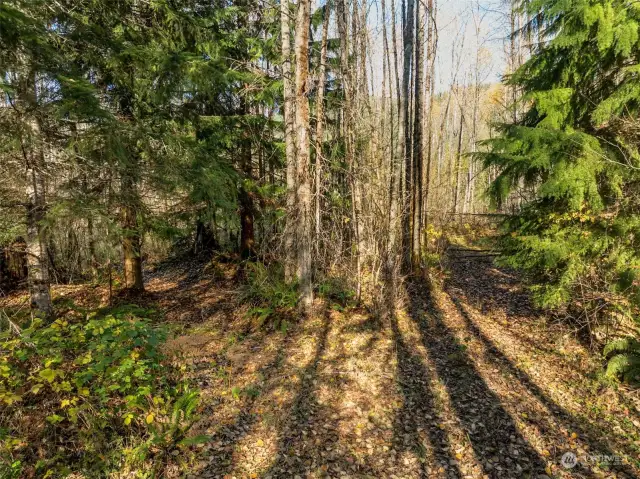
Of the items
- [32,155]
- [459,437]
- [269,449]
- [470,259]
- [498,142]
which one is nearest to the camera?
[269,449]

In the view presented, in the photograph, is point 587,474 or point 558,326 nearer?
point 587,474

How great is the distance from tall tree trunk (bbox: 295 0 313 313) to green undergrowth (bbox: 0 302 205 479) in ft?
11.4

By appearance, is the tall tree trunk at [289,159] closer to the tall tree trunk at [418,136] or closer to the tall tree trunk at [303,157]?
the tall tree trunk at [303,157]

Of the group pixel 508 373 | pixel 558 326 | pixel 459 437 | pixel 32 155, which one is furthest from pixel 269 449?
pixel 558 326

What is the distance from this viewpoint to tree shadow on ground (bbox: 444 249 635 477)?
4281 millimetres

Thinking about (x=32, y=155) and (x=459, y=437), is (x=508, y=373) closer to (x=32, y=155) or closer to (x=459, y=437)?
(x=459, y=437)

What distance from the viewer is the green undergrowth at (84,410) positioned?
3.49 metres

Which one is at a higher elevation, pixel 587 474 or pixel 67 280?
pixel 67 280

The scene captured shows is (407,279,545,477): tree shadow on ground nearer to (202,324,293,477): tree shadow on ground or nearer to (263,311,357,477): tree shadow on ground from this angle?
(263,311,357,477): tree shadow on ground

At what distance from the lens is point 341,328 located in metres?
7.12

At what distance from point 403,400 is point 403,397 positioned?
0.07 metres

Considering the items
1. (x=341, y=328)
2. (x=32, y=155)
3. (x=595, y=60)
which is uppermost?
(x=595, y=60)

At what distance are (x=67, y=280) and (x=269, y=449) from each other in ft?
31.6

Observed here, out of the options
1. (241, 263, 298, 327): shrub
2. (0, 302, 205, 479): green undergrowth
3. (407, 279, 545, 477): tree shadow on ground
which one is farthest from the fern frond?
(0, 302, 205, 479): green undergrowth
